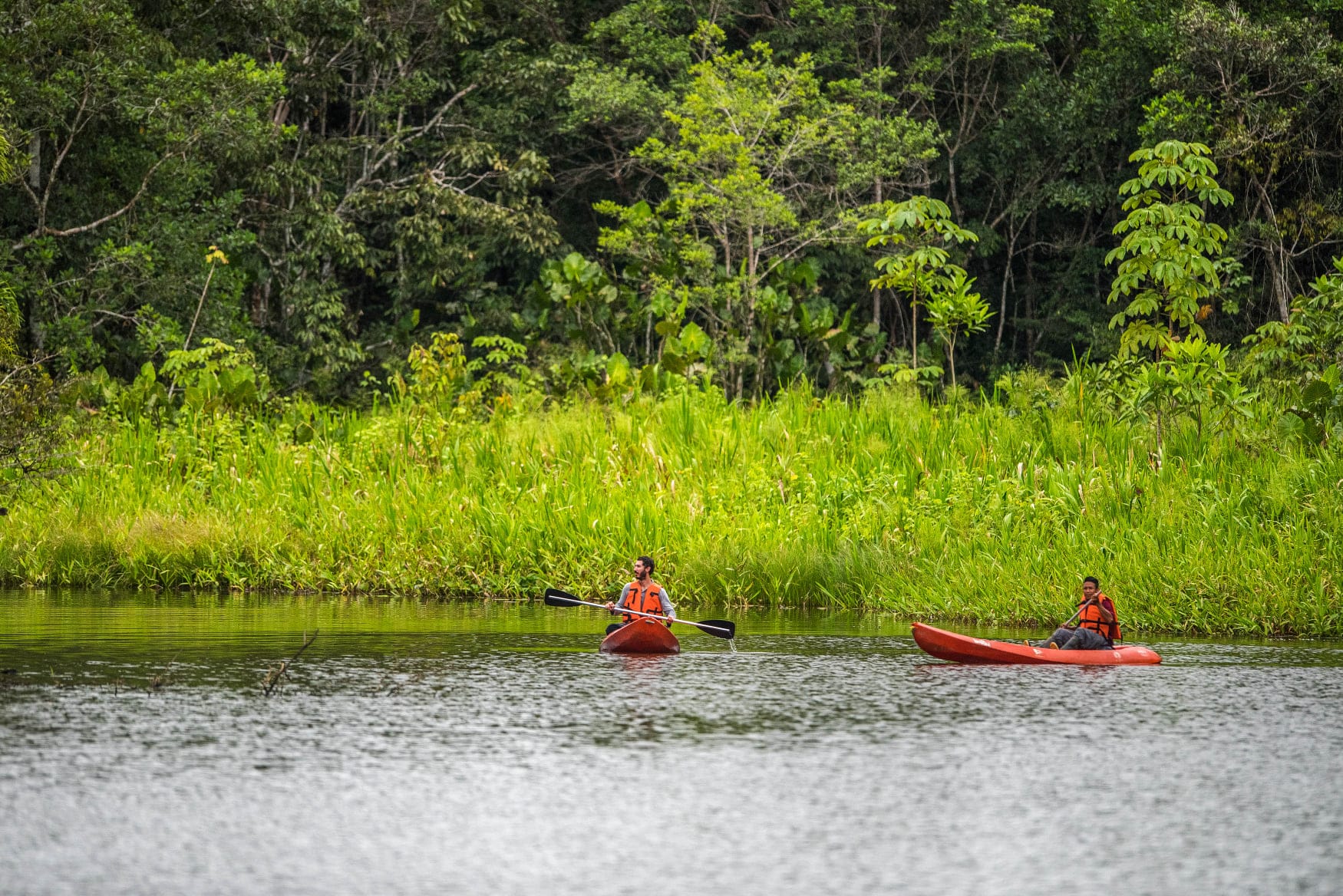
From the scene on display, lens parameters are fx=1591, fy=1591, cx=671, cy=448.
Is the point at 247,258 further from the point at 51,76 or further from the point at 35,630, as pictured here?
the point at 35,630

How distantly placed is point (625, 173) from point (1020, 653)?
81.9ft

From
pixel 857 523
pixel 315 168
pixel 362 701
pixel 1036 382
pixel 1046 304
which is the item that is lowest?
pixel 362 701

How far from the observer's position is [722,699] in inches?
381

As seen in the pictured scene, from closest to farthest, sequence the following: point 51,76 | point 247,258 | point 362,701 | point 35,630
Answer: point 362,701 → point 35,630 → point 51,76 → point 247,258

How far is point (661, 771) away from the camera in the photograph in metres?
7.50

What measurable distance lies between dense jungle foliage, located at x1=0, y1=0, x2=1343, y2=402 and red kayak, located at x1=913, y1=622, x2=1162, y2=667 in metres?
12.4

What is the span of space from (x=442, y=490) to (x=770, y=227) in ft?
48.4

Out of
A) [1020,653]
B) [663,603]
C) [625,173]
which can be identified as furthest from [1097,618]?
[625,173]

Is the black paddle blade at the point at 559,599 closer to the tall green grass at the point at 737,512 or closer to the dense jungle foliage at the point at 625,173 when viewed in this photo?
the tall green grass at the point at 737,512

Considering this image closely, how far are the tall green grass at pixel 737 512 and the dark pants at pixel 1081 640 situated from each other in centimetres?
244

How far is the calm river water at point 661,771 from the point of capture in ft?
19.0

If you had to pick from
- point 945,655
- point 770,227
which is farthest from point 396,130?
point 945,655

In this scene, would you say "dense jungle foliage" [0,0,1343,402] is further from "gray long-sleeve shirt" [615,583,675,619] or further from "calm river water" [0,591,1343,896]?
"calm river water" [0,591,1343,896]

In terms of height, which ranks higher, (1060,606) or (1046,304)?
(1046,304)
